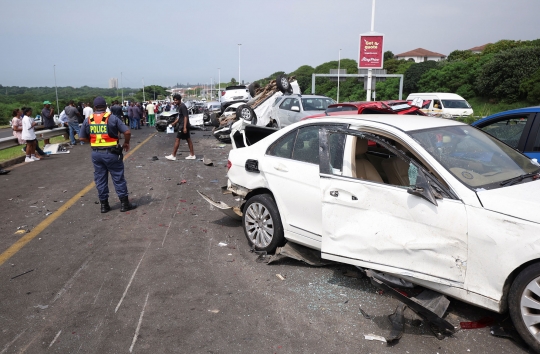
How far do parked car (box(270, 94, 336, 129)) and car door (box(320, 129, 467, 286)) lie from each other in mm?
11703

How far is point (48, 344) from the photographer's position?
349 cm

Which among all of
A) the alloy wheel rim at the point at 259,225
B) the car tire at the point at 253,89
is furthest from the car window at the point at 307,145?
the car tire at the point at 253,89

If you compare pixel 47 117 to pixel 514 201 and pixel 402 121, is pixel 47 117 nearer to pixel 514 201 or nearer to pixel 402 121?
pixel 402 121

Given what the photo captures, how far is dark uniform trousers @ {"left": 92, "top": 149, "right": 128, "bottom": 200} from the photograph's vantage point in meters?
7.07

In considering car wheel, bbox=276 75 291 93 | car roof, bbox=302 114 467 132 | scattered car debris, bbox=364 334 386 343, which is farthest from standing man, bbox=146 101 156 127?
scattered car debris, bbox=364 334 386 343

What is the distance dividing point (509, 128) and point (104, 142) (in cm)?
599

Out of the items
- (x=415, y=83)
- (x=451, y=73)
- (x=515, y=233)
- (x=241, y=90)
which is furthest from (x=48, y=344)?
(x=415, y=83)

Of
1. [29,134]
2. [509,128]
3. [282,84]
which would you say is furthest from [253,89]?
[509,128]

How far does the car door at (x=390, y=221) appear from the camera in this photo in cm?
354

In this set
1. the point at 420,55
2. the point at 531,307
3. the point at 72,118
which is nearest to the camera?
the point at 531,307

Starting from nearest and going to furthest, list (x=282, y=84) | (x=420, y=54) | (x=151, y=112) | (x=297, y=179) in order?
(x=297, y=179), (x=282, y=84), (x=151, y=112), (x=420, y=54)

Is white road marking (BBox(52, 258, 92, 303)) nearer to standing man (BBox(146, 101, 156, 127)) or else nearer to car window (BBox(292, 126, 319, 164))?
car window (BBox(292, 126, 319, 164))

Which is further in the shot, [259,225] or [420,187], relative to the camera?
[259,225]

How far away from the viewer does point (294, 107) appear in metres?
16.1
